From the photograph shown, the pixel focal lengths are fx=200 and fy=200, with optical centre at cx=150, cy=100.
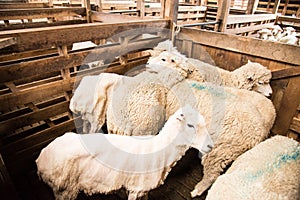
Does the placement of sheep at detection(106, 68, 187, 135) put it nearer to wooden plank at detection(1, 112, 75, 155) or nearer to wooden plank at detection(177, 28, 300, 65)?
wooden plank at detection(1, 112, 75, 155)

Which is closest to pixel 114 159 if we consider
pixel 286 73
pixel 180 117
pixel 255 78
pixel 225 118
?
pixel 180 117

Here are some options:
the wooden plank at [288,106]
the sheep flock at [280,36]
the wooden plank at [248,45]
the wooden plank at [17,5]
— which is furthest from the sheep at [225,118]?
the wooden plank at [17,5]

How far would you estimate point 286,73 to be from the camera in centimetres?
254

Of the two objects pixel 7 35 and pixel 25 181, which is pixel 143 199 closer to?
pixel 25 181

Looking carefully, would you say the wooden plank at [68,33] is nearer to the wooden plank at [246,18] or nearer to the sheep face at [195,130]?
the sheep face at [195,130]

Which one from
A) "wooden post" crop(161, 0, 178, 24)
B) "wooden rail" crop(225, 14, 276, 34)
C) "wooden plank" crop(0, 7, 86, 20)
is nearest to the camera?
"wooden post" crop(161, 0, 178, 24)

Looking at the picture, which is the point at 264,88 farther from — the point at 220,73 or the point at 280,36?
the point at 280,36

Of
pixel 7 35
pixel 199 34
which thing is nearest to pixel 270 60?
pixel 199 34

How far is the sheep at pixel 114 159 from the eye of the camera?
5.52 ft

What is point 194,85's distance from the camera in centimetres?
245

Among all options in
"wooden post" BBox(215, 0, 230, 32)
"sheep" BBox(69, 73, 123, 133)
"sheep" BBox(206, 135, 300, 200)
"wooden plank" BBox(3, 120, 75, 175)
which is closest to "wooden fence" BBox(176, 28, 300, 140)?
"sheep" BBox(206, 135, 300, 200)

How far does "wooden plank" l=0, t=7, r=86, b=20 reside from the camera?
13.1 feet

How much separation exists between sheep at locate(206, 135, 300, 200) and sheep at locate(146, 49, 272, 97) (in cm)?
107

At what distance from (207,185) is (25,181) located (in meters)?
2.17
